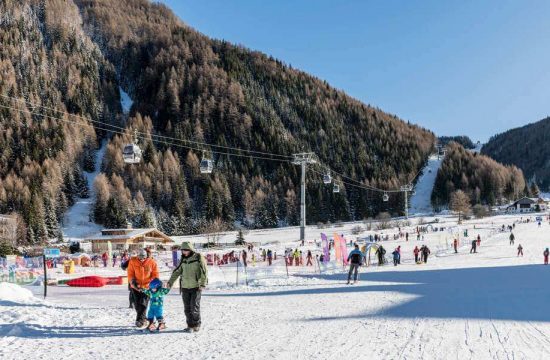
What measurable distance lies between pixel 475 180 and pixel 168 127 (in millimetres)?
81480

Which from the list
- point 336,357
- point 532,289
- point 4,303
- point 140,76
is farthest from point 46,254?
point 140,76

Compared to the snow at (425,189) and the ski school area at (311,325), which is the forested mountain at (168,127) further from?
the ski school area at (311,325)

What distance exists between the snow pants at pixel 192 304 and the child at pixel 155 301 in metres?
0.38

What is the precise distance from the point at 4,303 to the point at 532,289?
13086 mm

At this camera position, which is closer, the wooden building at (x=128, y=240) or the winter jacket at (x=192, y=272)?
the winter jacket at (x=192, y=272)

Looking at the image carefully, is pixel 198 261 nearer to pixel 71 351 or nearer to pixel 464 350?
pixel 71 351

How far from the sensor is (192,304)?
23.1 feet

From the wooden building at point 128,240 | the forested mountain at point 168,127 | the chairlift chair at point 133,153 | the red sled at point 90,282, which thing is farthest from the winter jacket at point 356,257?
the forested mountain at point 168,127

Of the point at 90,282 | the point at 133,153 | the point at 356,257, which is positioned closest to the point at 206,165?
the point at 133,153

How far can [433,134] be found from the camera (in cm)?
16200

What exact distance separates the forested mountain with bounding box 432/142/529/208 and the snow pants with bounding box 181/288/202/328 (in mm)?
118513

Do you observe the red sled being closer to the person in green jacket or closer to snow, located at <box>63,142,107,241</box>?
the person in green jacket

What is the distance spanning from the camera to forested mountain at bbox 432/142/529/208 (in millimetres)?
120750

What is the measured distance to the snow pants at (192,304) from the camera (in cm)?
697
